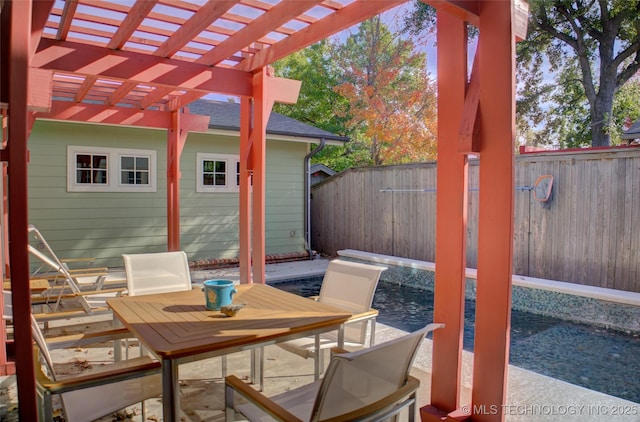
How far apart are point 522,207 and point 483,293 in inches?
199

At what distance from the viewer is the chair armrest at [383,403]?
5.84ft

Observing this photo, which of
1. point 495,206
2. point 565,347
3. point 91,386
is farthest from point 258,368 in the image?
point 565,347

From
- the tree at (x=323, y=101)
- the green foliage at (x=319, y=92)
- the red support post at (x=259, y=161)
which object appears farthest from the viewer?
the green foliage at (x=319, y=92)

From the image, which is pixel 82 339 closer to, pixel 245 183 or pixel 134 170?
pixel 245 183

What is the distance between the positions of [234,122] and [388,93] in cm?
785

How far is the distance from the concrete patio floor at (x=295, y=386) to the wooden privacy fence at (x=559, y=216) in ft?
10.6

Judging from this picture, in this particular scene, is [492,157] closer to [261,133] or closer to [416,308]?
[261,133]

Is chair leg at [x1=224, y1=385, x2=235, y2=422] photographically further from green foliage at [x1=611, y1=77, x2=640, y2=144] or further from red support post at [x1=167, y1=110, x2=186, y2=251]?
green foliage at [x1=611, y1=77, x2=640, y2=144]

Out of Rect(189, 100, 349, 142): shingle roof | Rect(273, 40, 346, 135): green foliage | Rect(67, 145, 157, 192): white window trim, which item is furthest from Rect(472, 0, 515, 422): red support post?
Rect(273, 40, 346, 135): green foliage

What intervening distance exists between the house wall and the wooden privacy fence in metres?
2.11

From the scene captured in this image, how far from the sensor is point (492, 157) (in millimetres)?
2328

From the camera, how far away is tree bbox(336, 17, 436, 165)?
14.7m

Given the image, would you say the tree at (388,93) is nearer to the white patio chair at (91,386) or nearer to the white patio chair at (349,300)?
the white patio chair at (349,300)

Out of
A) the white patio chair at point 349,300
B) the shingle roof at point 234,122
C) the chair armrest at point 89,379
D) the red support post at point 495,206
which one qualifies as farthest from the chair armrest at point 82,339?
the shingle roof at point 234,122
